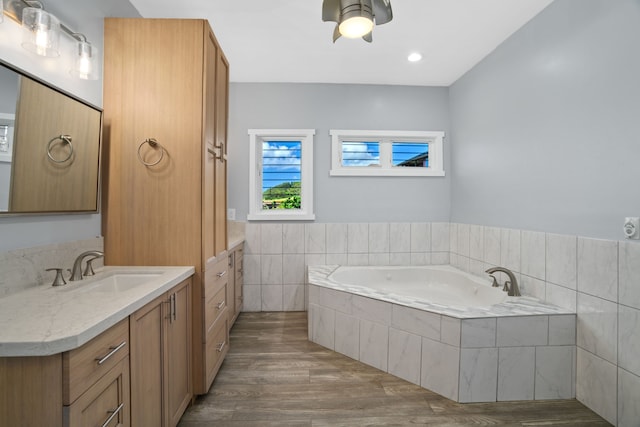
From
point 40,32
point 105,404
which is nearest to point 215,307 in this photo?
point 105,404

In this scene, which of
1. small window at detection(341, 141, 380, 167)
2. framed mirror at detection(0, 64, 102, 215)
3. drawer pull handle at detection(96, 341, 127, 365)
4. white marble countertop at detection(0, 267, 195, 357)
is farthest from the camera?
small window at detection(341, 141, 380, 167)

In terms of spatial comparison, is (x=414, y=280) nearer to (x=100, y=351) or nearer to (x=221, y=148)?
(x=221, y=148)

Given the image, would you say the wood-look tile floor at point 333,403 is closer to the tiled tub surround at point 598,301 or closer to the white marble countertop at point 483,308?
the tiled tub surround at point 598,301

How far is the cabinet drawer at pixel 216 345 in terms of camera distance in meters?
1.81

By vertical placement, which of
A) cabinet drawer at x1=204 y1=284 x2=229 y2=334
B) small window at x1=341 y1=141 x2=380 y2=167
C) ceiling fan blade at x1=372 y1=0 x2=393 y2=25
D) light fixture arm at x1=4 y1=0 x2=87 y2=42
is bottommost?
cabinet drawer at x1=204 y1=284 x2=229 y2=334

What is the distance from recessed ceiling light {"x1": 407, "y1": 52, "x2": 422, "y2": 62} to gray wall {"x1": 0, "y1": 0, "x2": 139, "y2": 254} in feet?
7.74

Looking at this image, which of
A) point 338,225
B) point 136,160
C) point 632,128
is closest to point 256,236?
point 338,225

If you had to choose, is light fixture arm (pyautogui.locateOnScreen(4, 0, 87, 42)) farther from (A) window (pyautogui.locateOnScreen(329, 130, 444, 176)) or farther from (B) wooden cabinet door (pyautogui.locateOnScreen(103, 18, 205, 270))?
(A) window (pyautogui.locateOnScreen(329, 130, 444, 176))

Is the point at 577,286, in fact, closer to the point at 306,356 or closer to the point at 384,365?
the point at 384,365

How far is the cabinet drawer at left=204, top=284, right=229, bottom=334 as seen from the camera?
177cm

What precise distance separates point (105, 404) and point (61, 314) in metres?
0.34

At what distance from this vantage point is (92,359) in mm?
906

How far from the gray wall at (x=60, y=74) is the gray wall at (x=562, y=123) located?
2950 millimetres

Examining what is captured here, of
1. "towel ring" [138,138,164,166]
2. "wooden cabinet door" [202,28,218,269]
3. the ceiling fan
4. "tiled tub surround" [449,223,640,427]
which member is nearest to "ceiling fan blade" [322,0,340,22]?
the ceiling fan
